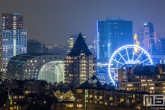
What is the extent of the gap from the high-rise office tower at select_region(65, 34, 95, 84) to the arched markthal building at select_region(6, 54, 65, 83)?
452 centimetres

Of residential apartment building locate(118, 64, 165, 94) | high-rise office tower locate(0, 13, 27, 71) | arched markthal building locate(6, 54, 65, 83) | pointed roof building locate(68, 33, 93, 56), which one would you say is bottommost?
residential apartment building locate(118, 64, 165, 94)

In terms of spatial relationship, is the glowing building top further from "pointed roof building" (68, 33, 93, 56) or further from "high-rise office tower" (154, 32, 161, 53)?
"pointed roof building" (68, 33, 93, 56)

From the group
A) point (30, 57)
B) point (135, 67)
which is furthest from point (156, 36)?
point (135, 67)

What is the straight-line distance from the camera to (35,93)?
2485 inches

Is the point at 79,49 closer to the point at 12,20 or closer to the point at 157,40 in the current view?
the point at 12,20

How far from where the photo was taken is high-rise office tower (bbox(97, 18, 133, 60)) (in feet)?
416

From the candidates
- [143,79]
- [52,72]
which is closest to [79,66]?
[52,72]

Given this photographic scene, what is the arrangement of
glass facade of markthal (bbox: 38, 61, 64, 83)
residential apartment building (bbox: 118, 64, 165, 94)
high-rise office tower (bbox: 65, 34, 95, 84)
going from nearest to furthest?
residential apartment building (bbox: 118, 64, 165, 94)
high-rise office tower (bbox: 65, 34, 95, 84)
glass facade of markthal (bbox: 38, 61, 64, 83)

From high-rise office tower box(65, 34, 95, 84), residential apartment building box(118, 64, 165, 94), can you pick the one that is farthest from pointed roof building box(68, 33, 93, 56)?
residential apartment building box(118, 64, 165, 94)

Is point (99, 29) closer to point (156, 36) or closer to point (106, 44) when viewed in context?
point (106, 44)

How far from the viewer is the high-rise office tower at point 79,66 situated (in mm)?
79625

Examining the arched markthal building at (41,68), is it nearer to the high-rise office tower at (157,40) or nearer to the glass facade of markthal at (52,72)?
the glass facade of markthal at (52,72)

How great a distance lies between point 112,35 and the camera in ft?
420

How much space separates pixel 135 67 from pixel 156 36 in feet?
219
